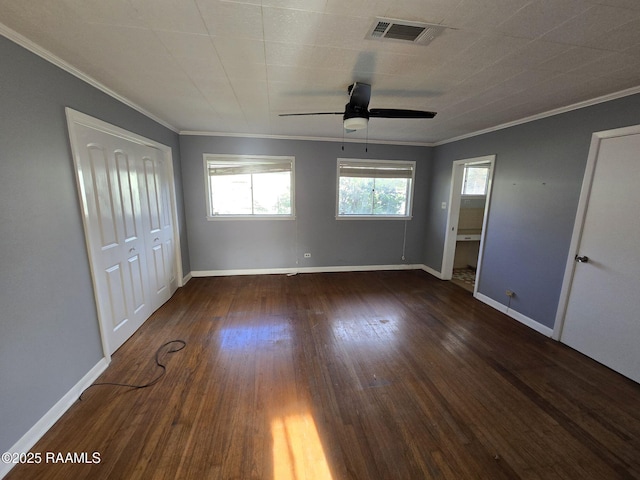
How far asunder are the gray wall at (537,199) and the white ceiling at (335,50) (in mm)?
249

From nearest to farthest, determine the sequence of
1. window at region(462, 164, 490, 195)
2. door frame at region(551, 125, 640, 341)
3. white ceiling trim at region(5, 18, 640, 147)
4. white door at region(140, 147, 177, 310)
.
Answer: white ceiling trim at region(5, 18, 640, 147)
door frame at region(551, 125, 640, 341)
white door at region(140, 147, 177, 310)
window at region(462, 164, 490, 195)

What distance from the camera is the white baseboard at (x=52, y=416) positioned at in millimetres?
1464

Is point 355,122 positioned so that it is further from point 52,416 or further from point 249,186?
point 52,416

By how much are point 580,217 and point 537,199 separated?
49cm

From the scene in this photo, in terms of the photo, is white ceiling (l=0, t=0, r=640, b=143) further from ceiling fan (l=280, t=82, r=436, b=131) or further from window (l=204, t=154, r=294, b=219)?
window (l=204, t=154, r=294, b=219)

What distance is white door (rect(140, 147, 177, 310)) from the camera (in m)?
3.12

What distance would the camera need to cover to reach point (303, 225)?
4711 millimetres

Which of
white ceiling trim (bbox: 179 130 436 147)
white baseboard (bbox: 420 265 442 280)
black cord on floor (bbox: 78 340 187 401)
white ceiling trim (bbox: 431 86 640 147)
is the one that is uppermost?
white ceiling trim (bbox: 179 130 436 147)

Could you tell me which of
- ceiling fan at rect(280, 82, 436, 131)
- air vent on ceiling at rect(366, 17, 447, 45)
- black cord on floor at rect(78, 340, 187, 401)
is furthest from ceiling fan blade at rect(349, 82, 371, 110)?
black cord on floor at rect(78, 340, 187, 401)

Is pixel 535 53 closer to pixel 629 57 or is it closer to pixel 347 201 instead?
pixel 629 57

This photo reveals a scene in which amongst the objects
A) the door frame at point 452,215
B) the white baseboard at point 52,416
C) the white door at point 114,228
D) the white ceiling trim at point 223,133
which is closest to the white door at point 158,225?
the white door at point 114,228

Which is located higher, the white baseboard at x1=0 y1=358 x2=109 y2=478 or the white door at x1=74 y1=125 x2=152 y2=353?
the white door at x1=74 y1=125 x2=152 y2=353

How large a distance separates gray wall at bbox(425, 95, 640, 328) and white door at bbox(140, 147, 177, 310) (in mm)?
4667

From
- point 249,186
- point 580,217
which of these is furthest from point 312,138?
point 580,217
